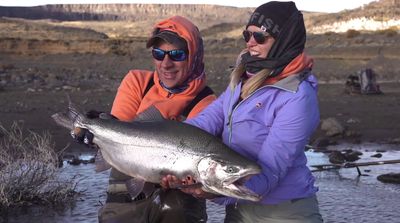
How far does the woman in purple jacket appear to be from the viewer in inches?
161

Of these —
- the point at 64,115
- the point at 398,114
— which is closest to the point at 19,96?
the point at 398,114

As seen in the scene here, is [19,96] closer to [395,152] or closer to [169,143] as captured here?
[395,152]

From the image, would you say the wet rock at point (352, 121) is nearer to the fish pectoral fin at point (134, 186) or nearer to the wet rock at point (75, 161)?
the wet rock at point (75, 161)

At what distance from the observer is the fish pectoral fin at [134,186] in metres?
4.49

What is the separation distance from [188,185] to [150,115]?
2.07 feet

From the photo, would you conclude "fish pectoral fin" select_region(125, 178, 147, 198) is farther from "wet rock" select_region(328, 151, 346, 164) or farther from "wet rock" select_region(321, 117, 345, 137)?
"wet rock" select_region(321, 117, 345, 137)

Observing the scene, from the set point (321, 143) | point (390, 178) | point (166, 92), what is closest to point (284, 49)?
point (166, 92)

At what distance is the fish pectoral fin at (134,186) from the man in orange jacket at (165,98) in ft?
1.13

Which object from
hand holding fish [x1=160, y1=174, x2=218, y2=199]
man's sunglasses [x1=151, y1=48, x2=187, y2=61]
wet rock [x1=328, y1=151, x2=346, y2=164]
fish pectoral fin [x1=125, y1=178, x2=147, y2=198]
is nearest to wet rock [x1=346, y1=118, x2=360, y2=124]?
wet rock [x1=328, y1=151, x2=346, y2=164]

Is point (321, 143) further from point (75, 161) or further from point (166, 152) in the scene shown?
point (166, 152)

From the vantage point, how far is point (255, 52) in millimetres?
4332

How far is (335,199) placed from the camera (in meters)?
9.38

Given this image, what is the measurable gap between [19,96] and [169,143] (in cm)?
1578

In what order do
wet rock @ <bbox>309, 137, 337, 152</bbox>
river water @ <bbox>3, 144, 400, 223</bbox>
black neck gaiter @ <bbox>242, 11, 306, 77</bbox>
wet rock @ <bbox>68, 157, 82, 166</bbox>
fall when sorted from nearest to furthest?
black neck gaiter @ <bbox>242, 11, 306, 77</bbox> → river water @ <bbox>3, 144, 400, 223</bbox> → wet rock @ <bbox>68, 157, 82, 166</bbox> → wet rock @ <bbox>309, 137, 337, 152</bbox>
